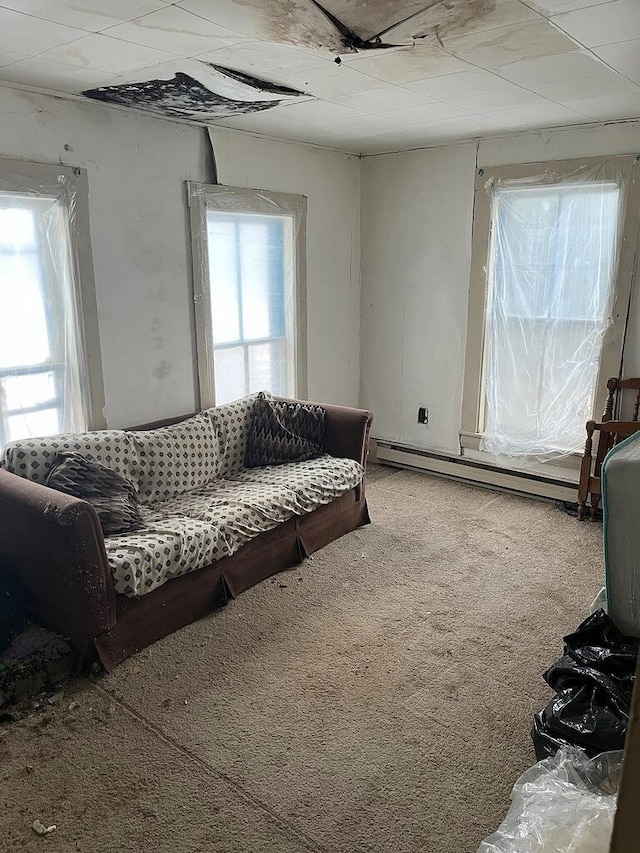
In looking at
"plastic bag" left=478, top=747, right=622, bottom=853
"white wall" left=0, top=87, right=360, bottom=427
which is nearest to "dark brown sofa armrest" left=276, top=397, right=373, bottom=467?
"white wall" left=0, top=87, right=360, bottom=427

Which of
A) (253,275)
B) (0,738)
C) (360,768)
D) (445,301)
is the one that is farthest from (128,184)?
(360,768)

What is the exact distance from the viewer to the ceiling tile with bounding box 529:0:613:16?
1943mm

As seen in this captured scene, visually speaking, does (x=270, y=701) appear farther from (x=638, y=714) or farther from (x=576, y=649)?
(x=638, y=714)

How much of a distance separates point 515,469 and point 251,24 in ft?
10.9

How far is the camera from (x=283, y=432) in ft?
12.9

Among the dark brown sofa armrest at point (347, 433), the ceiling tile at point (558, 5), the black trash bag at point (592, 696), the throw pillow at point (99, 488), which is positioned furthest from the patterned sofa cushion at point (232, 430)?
the ceiling tile at point (558, 5)

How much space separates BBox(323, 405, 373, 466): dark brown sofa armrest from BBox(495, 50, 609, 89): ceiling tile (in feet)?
6.30

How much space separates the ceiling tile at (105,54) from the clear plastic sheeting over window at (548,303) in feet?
8.33

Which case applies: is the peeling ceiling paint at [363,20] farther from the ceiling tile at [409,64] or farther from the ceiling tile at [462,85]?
the ceiling tile at [462,85]

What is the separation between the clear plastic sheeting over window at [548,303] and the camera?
12.9 feet

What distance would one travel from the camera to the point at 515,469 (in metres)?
4.54

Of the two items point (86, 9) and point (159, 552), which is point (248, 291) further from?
point (86, 9)

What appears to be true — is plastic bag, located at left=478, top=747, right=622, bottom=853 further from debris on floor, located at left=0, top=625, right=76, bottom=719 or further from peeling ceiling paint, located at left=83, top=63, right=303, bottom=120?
peeling ceiling paint, located at left=83, top=63, right=303, bottom=120

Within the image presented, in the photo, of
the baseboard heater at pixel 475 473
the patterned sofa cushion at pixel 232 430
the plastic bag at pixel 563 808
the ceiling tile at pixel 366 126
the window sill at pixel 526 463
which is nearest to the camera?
the plastic bag at pixel 563 808
